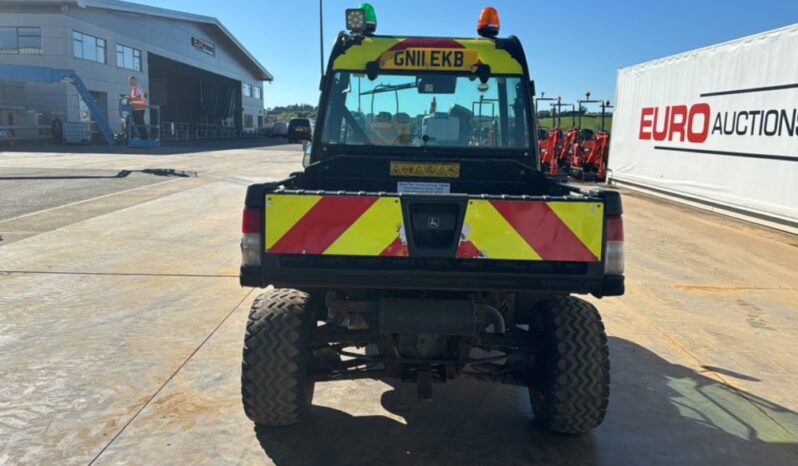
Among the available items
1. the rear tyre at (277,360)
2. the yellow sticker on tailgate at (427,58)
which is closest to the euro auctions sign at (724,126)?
the yellow sticker on tailgate at (427,58)

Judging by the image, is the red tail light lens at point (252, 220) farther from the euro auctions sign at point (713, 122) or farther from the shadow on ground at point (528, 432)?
the euro auctions sign at point (713, 122)

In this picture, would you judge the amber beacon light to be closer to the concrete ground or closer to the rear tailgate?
the rear tailgate

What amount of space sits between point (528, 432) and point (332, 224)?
1737 millimetres

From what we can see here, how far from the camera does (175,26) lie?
4891 centimetres

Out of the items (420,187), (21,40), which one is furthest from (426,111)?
(21,40)

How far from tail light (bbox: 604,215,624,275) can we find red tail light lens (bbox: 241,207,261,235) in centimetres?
169

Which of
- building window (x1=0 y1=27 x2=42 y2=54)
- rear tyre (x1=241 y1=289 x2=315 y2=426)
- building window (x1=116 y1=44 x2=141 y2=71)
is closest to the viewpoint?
rear tyre (x1=241 y1=289 x2=315 y2=426)

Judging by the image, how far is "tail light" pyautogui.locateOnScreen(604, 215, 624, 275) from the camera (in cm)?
303

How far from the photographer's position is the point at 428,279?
3.00 metres

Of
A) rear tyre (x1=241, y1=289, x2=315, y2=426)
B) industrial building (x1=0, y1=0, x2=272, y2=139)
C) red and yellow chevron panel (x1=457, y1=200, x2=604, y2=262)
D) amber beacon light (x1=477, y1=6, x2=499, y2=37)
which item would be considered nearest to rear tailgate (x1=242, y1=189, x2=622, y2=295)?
red and yellow chevron panel (x1=457, y1=200, x2=604, y2=262)

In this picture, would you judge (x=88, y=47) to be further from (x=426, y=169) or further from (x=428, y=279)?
(x=428, y=279)

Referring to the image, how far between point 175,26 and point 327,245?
51.7m

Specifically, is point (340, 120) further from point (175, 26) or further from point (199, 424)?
point (175, 26)

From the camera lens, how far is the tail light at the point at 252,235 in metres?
3.00
